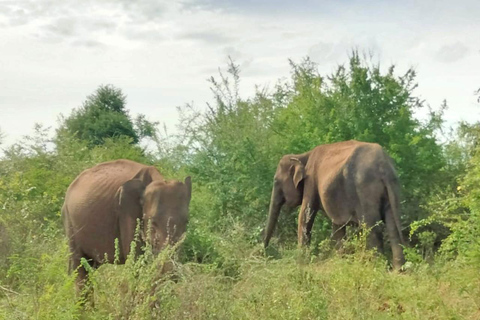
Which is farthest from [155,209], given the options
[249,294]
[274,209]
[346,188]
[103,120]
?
[103,120]

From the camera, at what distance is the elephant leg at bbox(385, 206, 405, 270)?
1057cm

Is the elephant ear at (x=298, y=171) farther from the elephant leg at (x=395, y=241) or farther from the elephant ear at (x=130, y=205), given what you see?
the elephant ear at (x=130, y=205)

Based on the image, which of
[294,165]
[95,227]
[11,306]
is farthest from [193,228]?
[11,306]

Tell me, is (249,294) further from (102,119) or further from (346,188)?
(102,119)

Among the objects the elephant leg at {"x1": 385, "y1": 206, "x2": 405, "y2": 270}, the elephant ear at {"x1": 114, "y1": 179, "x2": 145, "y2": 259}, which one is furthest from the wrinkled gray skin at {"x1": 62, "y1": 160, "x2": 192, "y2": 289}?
the elephant leg at {"x1": 385, "y1": 206, "x2": 405, "y2": 270}

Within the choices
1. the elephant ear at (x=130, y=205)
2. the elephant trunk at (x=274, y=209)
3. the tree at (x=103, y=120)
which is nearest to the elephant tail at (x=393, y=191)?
the elephant trunk at (x=274, y=209)

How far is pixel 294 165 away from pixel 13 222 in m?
5.59

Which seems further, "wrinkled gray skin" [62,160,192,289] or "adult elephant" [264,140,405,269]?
"adult elephant" [264,140,405,269]

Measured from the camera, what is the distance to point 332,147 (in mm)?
12188

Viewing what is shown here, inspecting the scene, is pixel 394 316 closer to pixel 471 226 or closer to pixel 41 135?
pixel 471 226

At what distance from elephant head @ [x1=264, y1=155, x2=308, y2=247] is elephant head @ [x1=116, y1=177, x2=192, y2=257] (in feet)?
16.8

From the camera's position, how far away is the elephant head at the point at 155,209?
7.25m

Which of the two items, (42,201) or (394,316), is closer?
(394,316)

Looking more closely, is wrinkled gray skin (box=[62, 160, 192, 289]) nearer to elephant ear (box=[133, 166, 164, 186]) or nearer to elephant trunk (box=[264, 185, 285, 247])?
elephant ear (box=[133, 166, 164, 186])
